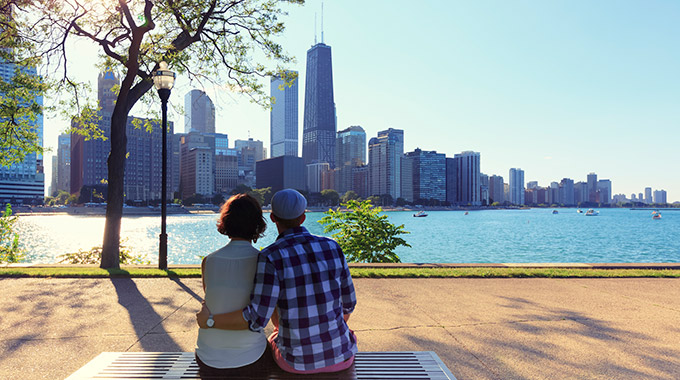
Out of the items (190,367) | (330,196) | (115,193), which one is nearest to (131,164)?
(330,196)

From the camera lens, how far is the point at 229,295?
2479 millimetres

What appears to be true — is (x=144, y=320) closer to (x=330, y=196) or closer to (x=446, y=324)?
(x=446, y=324)

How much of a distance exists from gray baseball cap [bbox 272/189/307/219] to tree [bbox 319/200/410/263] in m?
9.92

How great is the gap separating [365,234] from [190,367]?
10115mm

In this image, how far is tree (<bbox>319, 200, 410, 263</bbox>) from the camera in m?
12.8

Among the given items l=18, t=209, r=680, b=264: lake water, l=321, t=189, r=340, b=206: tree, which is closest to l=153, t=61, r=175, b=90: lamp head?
l=18, t=209, r=680, b=264: lake water

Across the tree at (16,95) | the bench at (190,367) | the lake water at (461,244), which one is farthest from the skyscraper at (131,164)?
the bench at (190,367)

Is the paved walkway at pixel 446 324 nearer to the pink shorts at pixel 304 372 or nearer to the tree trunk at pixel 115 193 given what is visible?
the pink shorts at pixel 304 372

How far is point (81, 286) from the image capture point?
8000 millimetres

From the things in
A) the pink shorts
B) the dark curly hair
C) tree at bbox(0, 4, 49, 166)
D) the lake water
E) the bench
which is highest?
tree at bbox(0, 4, 49, 166)

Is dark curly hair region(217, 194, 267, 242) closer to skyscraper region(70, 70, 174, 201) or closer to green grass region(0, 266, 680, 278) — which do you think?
A: green grass region(0, 266, 680, 278)

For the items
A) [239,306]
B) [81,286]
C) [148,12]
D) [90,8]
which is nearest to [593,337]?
[239,306]

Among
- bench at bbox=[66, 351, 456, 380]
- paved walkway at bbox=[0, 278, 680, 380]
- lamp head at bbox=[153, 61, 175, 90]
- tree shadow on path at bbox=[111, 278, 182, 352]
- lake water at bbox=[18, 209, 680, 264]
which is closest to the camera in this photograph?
bench at bbox=[66, 351, 456, 380]

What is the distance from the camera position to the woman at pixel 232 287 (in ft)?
8.11
